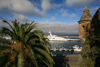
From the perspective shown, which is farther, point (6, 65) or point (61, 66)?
point (61, 66)

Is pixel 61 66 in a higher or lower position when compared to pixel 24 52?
lower

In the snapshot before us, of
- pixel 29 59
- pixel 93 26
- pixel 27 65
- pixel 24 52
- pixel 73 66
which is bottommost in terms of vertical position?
pixel 73 66

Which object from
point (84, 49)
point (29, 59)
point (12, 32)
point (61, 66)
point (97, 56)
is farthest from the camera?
point (61, 66)

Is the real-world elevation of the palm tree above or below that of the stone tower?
below

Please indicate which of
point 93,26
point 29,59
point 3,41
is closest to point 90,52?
point 93,26

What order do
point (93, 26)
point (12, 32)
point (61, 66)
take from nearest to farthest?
1. point (12, 32)
2. point (93, 26)
3. point (61, 66)

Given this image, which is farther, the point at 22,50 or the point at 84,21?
the point at 84,21

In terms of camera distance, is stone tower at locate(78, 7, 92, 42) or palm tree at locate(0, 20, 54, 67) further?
stone tower at locate(78, 7, 92, 42)

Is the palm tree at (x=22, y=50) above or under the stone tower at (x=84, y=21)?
under

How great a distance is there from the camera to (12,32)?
15.1ft

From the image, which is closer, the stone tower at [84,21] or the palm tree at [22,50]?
the palm tree at [22,50]

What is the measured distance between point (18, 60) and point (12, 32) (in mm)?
2049

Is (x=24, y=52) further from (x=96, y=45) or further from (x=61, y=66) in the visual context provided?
(x=61, y=66)

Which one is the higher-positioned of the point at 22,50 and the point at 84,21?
the point at 84,21
